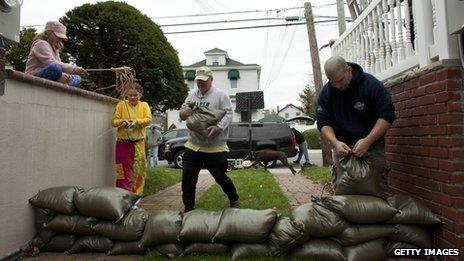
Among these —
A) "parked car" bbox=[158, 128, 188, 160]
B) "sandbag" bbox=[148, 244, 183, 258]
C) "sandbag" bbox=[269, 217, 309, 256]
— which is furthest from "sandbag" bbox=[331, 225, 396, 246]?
"parked car" bbox=[158, 128, 188, 160]

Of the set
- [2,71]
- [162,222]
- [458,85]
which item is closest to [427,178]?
[458,85]

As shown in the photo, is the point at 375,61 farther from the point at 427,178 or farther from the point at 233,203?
the point at 233,203

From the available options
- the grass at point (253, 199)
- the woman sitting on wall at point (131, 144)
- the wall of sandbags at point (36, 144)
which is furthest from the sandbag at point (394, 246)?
the woman sitting on wall at point (131, 144)

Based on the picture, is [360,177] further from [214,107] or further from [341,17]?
[341,17]

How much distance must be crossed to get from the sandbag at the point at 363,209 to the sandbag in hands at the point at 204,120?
6.05ft

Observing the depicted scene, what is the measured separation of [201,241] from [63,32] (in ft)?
9.57

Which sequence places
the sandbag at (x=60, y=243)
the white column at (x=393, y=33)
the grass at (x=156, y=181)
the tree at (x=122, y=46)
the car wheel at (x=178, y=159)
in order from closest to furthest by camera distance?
the sandbag at (x=60, y=243) < the white column at (x=393, y=33) < the grass at (x=156, y=181) < the tree at (x=122, y=46) < the car wheel at (x=178, y=159)

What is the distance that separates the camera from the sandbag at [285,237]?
3.37 meters

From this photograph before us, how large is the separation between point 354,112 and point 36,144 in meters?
2.91

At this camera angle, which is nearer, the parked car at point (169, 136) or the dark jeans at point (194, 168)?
the dark jeans at point (194, 168)

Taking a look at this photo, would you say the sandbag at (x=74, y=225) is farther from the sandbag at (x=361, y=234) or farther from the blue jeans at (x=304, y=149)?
the blue jeans at (x=304, y=149)

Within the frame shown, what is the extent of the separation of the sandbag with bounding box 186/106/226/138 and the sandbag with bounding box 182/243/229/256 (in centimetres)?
154

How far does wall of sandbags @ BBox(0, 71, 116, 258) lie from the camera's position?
3475 mm

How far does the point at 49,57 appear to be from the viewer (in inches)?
183
